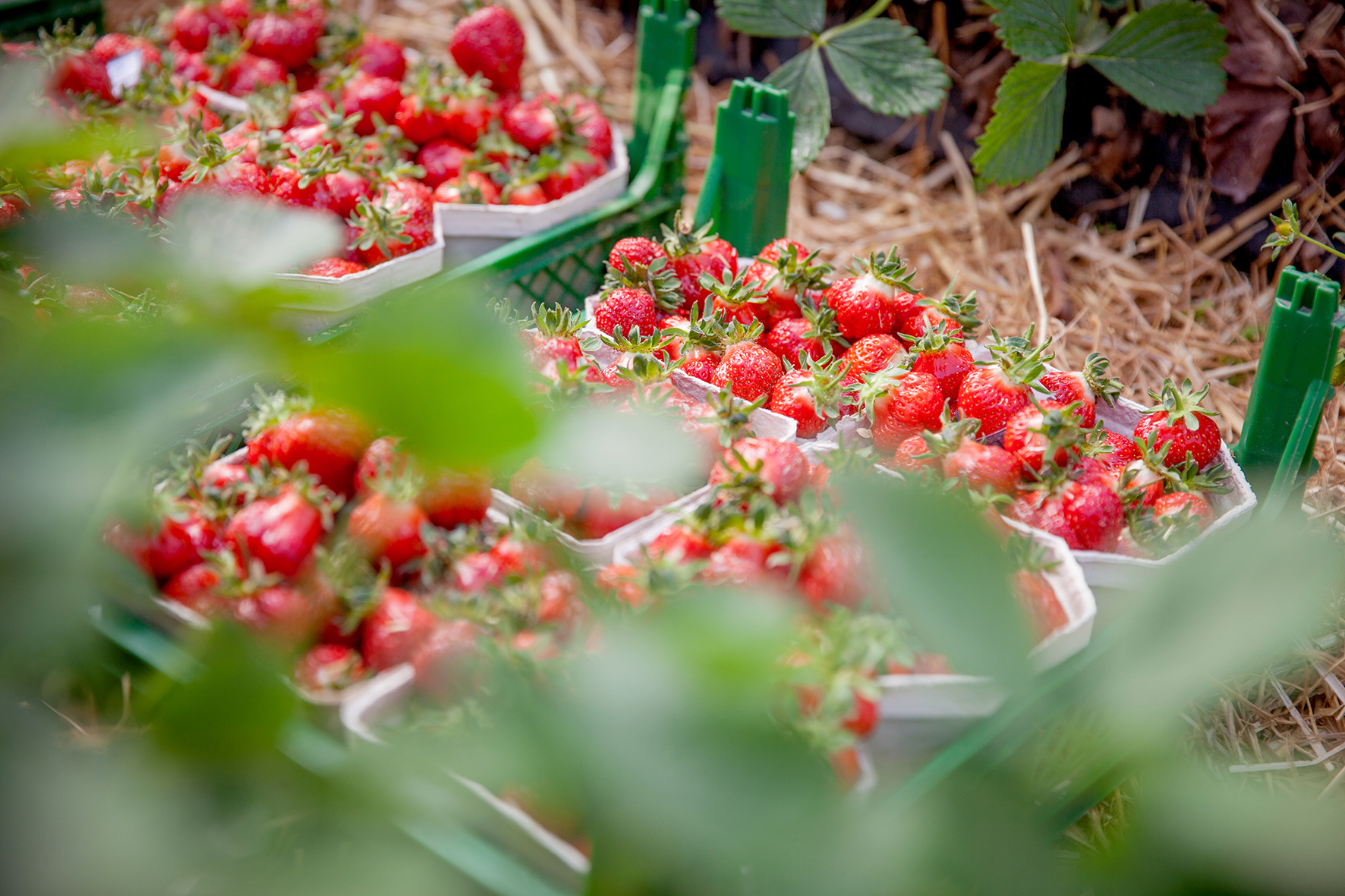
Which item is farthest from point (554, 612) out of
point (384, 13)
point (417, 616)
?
point (384, 13)

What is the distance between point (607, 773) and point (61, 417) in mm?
193

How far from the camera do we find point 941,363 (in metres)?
1.33

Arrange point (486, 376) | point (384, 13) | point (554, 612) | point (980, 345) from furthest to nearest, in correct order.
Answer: point (384, 13) → point (980, 345) → point (554, 612) → point (486, 376)

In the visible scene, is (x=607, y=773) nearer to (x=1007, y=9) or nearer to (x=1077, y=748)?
(x=1077, y=748)

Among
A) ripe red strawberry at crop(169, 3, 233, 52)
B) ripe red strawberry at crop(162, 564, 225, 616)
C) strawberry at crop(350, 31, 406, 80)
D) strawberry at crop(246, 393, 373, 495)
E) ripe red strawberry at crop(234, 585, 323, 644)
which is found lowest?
ripe red strawberry at crop(162, 564, 225, 616)

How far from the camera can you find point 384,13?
2936 mm

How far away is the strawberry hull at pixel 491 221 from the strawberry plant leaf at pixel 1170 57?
1016 millimetres

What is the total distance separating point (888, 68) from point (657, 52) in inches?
18.5

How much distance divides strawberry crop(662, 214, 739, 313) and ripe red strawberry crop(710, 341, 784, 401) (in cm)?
19

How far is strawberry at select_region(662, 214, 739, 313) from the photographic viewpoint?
1.52 meters

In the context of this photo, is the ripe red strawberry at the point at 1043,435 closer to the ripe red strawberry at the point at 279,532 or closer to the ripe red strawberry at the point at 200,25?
the ripe red strawberry at the point at 279,532

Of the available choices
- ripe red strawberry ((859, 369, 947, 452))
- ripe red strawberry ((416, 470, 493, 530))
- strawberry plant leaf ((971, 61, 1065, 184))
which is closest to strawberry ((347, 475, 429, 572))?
ripe red strawberry ((416, 470, 493, 530))

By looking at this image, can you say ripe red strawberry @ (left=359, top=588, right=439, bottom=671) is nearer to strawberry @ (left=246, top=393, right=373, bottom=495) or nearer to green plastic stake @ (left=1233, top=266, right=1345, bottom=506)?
strawberry @ (left=246, top=393, right=373, bottom=495)

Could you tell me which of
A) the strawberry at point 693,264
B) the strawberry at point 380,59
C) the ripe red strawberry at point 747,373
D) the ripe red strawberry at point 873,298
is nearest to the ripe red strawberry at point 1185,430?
the ripe red strawberry at point 873,298
